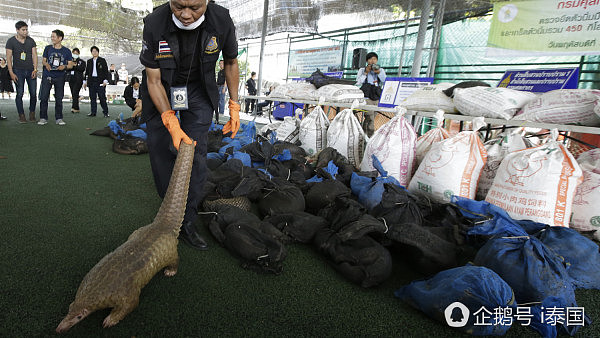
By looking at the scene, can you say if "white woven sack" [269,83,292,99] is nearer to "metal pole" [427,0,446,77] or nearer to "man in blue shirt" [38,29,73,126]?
"metal pole" [427,0,446,77]

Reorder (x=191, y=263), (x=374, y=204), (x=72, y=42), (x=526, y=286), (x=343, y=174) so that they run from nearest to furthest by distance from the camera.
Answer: (x=526, y=286) → (x=191, y=263) → (x=374, y=204) → (x=343, y=174) → (x=72, y=42)

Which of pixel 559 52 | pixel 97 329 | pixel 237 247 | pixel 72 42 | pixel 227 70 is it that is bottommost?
pixel 97 329

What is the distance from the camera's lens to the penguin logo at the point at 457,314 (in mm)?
1075

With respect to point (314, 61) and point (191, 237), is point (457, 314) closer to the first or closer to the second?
point (191, 237)

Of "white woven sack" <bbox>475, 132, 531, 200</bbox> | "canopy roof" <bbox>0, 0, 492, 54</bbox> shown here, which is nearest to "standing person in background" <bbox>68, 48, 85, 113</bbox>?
"canopy roof" <bbox>0, 0, 492, 54</bbox>

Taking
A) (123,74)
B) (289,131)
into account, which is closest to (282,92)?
(289,131)

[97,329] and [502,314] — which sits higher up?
[502,314]

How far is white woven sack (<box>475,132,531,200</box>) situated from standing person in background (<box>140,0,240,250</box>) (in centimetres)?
190

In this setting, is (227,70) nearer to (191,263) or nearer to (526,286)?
(191,263)

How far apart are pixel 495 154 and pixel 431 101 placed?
0.72 meters

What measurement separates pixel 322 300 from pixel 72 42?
536 inches

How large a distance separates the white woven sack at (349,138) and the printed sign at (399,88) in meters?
1.33

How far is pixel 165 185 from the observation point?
66.2 inches

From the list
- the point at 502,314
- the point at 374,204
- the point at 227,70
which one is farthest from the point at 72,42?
the point at 502,314
